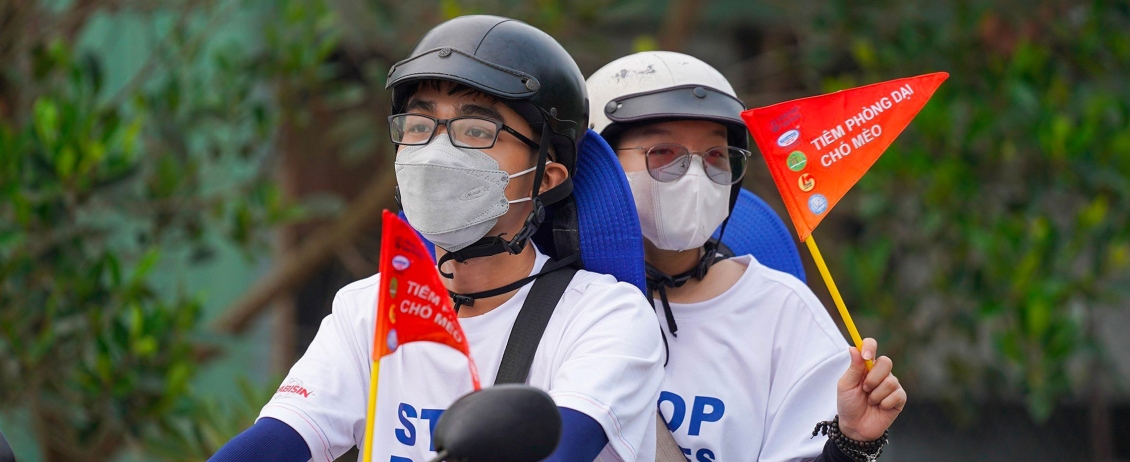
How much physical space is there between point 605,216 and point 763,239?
93cm

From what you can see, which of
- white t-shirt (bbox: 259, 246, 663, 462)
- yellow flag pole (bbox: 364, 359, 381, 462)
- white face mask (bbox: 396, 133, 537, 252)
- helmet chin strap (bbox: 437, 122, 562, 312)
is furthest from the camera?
helmet chin strap (bbox: 437, 122, 562, 312)

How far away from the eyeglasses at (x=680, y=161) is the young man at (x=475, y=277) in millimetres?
415

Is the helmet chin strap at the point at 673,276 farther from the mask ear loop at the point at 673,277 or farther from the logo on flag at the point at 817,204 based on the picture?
the logo on flag at the point at 817,204

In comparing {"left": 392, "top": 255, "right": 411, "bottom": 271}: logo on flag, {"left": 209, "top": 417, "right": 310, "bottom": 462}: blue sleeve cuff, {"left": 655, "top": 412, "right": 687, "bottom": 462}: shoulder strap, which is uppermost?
{"left": 392, "top": 255, "right": 411, "bottom": 271}: logo on flag

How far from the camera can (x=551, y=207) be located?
2830 mm

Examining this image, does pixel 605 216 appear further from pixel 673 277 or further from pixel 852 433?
pixel 852 433

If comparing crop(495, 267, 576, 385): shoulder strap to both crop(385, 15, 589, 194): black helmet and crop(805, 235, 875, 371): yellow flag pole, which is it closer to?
crop(385, 15, 589, 194): black helmet

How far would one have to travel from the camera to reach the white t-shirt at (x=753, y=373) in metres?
2.92

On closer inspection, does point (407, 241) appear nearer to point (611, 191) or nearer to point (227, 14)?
point (611, 191)

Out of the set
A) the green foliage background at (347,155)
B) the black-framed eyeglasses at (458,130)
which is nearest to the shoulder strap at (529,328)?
the black-framed eyeglasses at (458,130)

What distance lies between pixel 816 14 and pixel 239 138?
344cm

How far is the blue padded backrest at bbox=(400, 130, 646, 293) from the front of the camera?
2775 mm

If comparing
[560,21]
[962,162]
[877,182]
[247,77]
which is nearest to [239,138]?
[247,77]

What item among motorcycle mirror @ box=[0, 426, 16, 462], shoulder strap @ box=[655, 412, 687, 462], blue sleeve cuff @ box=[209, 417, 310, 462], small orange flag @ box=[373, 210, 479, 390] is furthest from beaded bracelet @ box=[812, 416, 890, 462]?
motorcycle mirror @ box=[0, 426, 16, 462]
